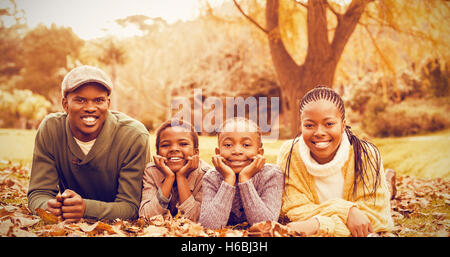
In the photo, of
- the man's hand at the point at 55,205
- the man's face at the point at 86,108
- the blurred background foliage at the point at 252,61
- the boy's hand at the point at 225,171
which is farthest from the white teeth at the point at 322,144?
the blurred background foliage at the point at 252,61

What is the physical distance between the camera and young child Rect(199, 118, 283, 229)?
313 cm

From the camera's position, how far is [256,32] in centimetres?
755

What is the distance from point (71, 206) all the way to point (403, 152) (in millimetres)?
9055

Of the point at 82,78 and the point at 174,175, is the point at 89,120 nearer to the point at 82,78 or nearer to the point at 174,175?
the point at 82,78

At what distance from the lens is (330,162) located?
3.28 m

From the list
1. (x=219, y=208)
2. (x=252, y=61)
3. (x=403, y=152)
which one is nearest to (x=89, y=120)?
(x=219, y=208)

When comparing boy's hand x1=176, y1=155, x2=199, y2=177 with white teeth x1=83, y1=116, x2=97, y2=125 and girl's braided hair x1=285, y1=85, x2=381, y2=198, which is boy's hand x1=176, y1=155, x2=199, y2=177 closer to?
white teeth x1=83, y1=116, x2=97, y2=125

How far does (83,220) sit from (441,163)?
27.6ft

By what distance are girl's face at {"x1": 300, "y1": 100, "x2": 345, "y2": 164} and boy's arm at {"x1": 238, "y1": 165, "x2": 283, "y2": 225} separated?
1.48 ft

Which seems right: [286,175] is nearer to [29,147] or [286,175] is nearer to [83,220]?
[83,220]

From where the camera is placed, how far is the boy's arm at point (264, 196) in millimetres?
3115

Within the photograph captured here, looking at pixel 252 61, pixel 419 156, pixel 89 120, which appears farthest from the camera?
pixel 252 61

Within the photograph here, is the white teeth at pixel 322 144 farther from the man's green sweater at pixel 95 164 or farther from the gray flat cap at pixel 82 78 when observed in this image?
the gray flat cap at pixel 82 78
